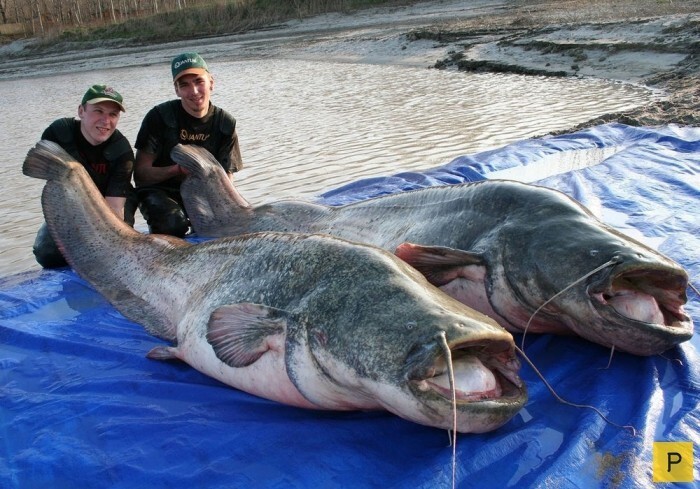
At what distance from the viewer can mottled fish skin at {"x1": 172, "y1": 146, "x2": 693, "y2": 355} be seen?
7.77 feet

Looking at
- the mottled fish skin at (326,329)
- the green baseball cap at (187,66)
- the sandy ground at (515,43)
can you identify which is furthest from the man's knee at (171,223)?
the sandy ground at (515,43)

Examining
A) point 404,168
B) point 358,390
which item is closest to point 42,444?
point 358,390

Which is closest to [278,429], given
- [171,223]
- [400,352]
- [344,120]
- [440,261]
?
[400,352]

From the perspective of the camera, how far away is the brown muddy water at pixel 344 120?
7215mm

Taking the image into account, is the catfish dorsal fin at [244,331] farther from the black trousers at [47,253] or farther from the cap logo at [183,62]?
the cap logo at [183,62]

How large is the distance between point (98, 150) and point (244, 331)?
9.88ft

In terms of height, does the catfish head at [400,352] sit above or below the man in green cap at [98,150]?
below

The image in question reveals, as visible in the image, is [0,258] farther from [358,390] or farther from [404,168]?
[358,390]

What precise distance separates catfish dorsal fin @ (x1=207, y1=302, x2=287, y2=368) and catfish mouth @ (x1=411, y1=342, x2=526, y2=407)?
2.12 ft

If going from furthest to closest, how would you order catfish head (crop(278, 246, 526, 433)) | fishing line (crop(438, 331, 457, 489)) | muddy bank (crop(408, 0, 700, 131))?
muddy bank (crop(408, 0, 700, 131))
catfish head (crop(278, 246, 526, 433))
fishing line (crop(438, 331, 457, 489))

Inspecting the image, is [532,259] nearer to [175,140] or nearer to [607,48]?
[175,140]

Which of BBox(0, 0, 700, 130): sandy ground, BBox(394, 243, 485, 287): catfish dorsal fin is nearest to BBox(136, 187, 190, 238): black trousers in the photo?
BBox(394, 243, 485, 287): catfish dorsal fin

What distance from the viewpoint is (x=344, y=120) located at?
10336mm

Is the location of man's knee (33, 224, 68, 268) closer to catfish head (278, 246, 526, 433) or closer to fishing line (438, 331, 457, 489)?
A: catfish head (278, 246, 526, 433)
